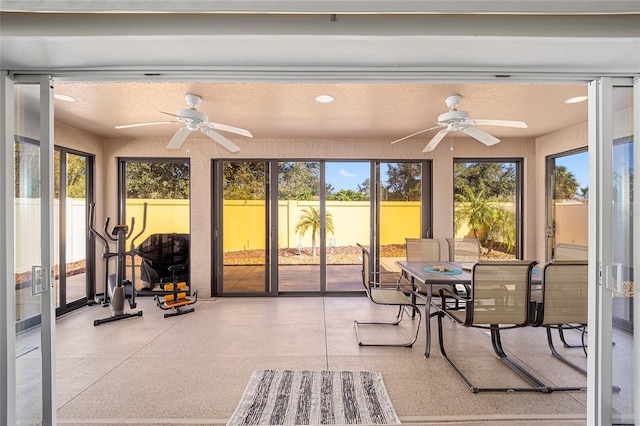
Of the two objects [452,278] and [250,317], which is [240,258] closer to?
[250,317]

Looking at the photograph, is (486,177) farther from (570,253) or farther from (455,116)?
(455,116)

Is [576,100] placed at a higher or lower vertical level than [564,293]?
higher

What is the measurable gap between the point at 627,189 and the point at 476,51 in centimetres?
105

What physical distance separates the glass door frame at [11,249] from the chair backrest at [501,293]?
269 centimetres

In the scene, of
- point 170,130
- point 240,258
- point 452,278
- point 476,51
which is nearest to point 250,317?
point 240,258

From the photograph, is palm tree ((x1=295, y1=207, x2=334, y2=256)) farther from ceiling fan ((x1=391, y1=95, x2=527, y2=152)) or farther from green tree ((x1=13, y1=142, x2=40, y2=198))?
green tree ((x1=13, y1=142, x2=40, y2=198))

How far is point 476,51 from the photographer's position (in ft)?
5.04

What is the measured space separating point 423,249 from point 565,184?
2.40 m

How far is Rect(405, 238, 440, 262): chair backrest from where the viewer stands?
14.5 ft

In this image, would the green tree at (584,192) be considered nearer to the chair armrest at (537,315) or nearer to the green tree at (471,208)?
the green tree at (471,208)

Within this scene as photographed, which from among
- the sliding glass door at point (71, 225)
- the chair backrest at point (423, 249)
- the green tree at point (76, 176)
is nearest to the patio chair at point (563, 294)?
the chair backrest at point (423, 249)

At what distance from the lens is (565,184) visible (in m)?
4.80

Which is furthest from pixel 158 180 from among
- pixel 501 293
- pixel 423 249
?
pixel 501 293

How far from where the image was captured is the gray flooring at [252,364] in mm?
2207
